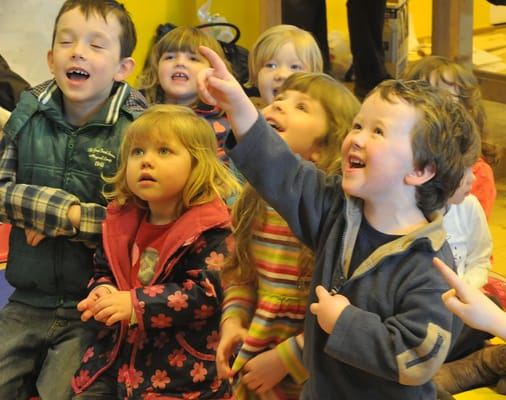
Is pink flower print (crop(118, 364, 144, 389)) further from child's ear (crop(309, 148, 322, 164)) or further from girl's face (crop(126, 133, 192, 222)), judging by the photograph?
child's ear (crop(309, 148, 322, 164))

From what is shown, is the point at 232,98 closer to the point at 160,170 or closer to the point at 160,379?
the point at 160,170

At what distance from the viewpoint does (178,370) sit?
163 centimetres

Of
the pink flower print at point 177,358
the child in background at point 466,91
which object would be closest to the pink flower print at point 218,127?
the child in background at point 466,91

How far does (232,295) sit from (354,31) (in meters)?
2.76

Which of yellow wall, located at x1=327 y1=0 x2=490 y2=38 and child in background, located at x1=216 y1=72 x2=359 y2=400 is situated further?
yellow wall, located at x1=327 y1=0 x2=490 y2=38

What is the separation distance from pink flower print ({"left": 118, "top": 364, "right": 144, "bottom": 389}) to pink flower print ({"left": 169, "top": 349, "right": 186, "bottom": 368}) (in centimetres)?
7

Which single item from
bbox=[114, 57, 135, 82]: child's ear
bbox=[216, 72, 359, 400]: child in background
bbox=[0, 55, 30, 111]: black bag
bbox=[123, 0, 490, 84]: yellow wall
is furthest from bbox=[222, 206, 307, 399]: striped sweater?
bbox=[123, 0, 490, 84]: yellow wall

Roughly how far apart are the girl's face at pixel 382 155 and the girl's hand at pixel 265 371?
0.35 m

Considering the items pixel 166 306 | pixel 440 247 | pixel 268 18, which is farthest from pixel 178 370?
pixel 268 18

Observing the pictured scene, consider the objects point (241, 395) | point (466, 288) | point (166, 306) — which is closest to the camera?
point (466, 288)

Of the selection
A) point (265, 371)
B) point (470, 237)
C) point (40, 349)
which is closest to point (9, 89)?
point (40, 349)

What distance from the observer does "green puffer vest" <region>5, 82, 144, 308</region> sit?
5.98 ft

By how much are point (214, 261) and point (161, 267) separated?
0.10 meters

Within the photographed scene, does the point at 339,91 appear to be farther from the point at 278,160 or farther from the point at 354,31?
the point at 354,31
